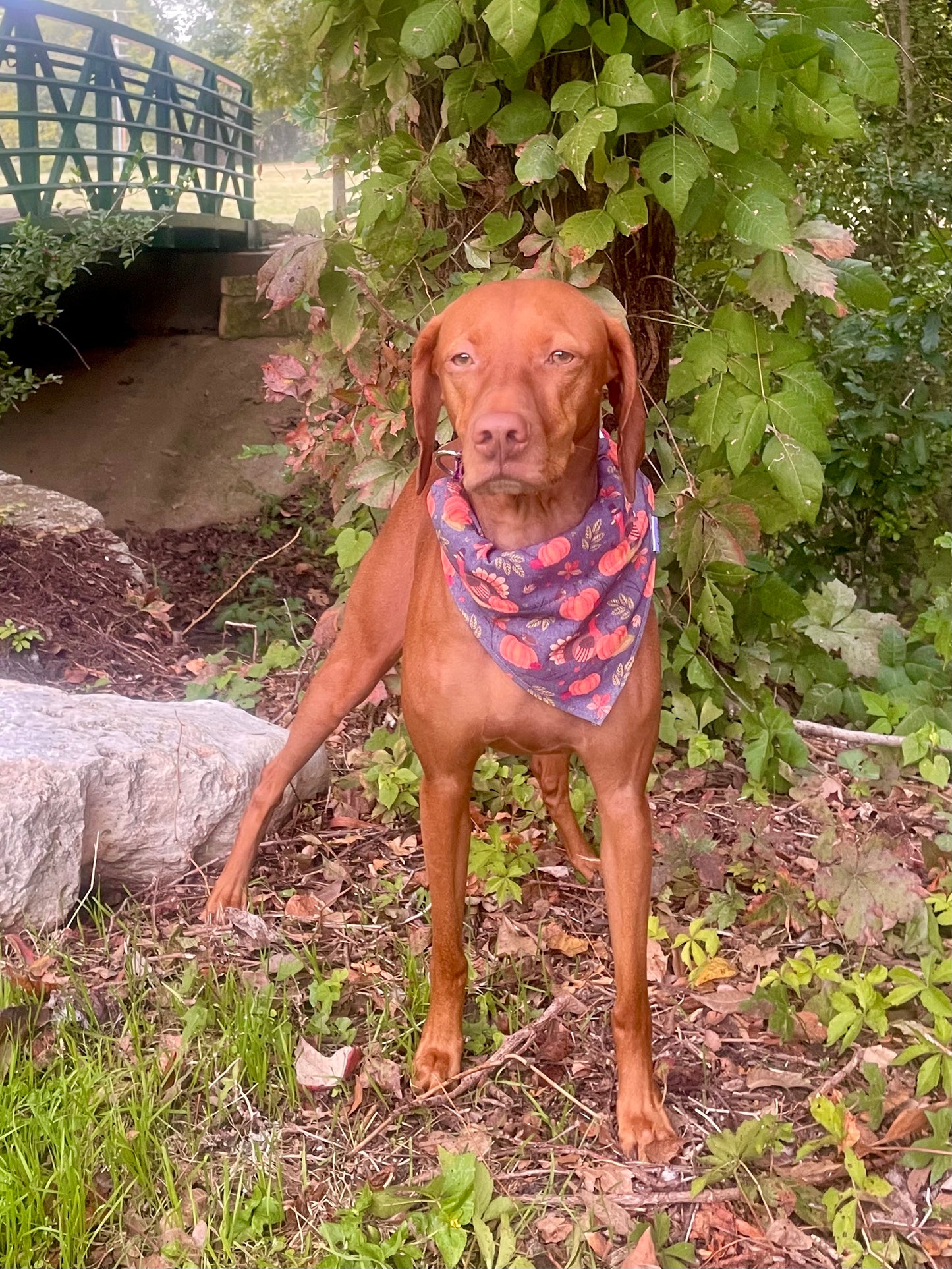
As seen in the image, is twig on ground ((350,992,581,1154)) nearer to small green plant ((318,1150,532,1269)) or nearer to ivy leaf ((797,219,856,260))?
small green plant ((318,1150,532,1269))

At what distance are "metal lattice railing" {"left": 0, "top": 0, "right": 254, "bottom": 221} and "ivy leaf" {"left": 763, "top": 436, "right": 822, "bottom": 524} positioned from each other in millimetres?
2308

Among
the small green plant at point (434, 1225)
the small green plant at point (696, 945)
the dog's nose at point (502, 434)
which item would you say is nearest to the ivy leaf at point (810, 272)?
the dog's nose at point (502, 434)

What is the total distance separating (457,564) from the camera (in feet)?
7.28

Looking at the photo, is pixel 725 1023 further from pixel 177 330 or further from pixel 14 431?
pixel 177 330

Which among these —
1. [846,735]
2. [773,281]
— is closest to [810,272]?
[773,281]

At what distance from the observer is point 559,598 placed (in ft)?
7.31

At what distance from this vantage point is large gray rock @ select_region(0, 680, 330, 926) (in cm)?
266

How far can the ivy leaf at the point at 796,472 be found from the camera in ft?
9.25

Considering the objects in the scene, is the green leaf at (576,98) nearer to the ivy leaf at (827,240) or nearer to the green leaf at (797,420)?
the ivy leaf at (827,240)

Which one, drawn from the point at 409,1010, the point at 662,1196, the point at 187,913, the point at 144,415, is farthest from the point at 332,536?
the point at 662,1196

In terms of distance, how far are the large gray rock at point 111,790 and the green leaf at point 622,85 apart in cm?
199

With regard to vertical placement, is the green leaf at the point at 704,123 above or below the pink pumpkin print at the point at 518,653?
above

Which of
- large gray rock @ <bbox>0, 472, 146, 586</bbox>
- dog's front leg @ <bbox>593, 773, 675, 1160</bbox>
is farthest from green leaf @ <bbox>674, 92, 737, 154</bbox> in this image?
large gray rock @ <bbox>0, 472, 146, 586</bbox>

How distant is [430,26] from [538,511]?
45.7 inches
